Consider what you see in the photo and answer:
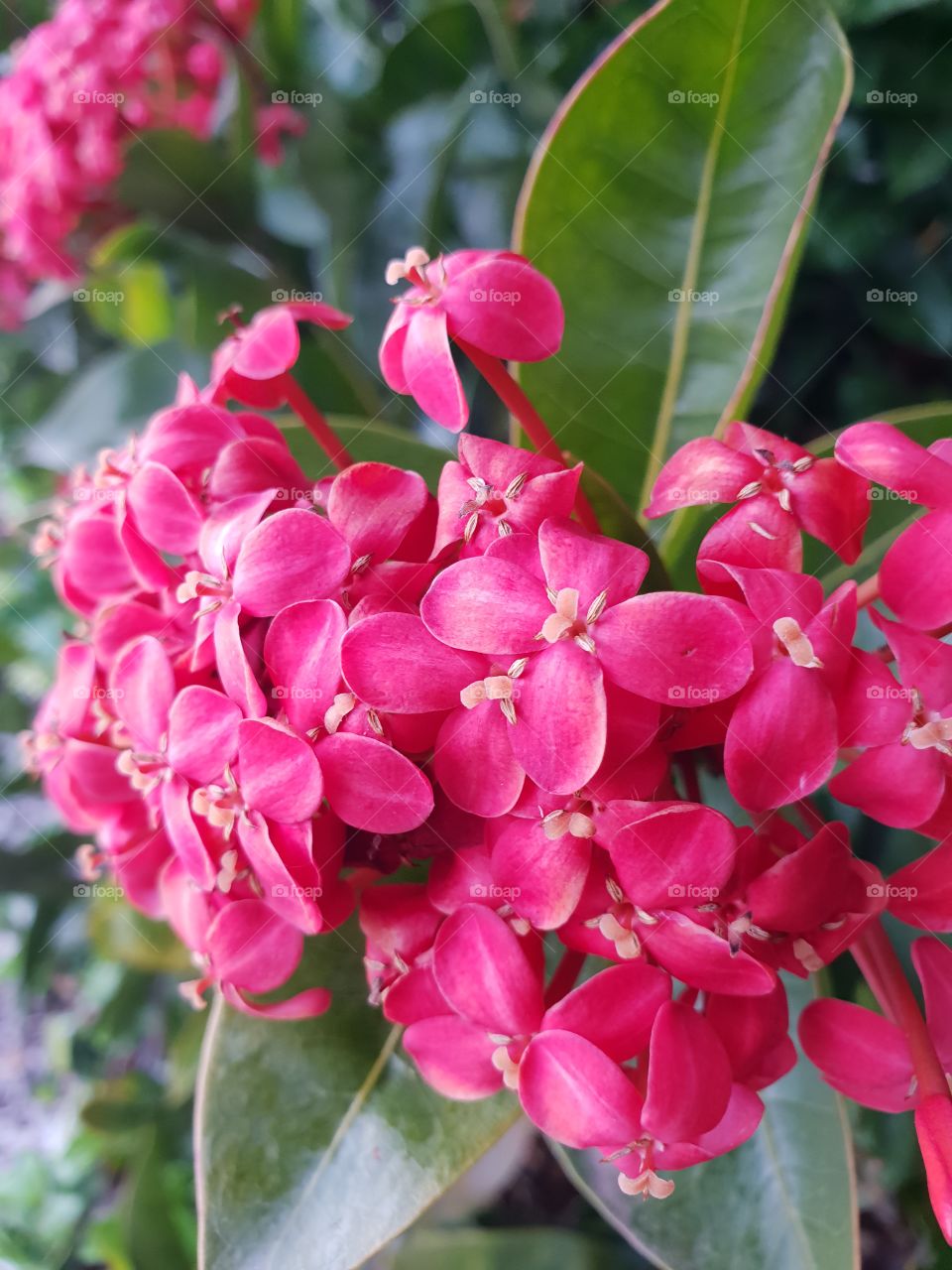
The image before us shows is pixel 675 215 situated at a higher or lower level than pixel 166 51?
lower

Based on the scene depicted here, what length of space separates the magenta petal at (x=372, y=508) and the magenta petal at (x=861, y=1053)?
0.36 m

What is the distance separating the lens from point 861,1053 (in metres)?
0.53

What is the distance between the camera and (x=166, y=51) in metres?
1.24

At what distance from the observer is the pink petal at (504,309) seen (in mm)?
556

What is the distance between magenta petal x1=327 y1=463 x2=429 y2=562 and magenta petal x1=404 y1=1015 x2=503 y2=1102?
0.27 meters

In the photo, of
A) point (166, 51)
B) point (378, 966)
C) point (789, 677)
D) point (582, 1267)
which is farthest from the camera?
point (166, 51)

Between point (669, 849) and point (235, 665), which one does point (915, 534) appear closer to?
point (669, 849)

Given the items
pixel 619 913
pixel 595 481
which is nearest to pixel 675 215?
pixel 595 481

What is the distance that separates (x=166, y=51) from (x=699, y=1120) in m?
1.33

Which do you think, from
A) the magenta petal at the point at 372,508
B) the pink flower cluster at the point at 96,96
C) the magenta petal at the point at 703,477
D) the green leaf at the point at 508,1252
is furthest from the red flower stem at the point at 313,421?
the green leaf at the point at 508,1252

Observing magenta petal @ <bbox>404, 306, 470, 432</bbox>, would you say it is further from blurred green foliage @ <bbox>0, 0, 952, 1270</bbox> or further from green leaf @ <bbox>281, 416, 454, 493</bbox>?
blurred green foliage @ <bbox>0, 0, 952, 1270</bbox>

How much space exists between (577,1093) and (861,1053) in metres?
0.17

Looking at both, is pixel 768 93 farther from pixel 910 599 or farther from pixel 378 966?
pixel 378 966

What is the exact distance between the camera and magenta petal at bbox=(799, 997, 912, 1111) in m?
0.53
